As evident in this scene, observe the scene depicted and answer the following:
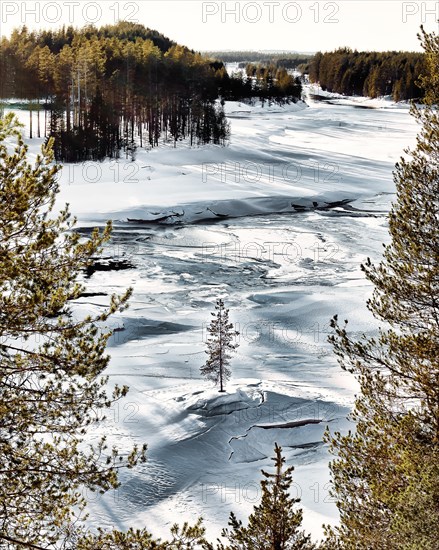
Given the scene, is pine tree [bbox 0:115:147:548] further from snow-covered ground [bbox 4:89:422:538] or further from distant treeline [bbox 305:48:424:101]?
distant treeline [bbox 305:48:424:101]

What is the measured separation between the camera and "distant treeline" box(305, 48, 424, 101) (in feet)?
348

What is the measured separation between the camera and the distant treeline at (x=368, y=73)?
106050mm

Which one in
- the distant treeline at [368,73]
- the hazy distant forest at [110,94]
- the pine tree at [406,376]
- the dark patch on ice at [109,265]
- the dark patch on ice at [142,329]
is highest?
the distant treeline at [368,73]

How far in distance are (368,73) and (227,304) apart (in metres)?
109

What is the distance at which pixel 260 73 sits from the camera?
12056 cm

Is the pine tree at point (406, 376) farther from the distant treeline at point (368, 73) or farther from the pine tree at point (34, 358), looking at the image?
the distant treeline at point (368, 73)

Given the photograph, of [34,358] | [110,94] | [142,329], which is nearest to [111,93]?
[110,94]

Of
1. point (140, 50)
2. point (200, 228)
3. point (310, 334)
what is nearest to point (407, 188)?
point (310, 334)

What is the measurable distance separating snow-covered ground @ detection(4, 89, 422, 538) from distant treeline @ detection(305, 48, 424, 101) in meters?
57.8

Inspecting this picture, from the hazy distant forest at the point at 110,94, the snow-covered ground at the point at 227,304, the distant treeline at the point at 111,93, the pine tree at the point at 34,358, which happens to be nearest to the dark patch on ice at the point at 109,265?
the snow-covered ground at the point at 227,304

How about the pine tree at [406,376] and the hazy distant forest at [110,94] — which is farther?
the hazy distant forest at [110,94]

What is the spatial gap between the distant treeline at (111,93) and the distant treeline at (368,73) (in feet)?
165

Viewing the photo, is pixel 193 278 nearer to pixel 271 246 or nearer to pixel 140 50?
pixel 271 246

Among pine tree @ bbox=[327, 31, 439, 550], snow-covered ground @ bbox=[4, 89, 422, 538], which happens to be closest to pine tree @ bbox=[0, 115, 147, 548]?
pine tree @ bbox=[327, 31, 439, 550]
